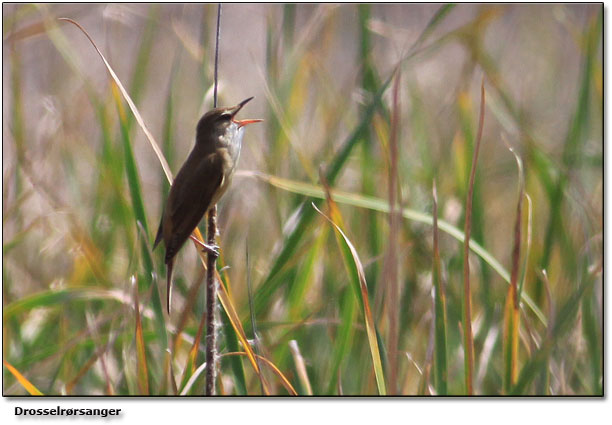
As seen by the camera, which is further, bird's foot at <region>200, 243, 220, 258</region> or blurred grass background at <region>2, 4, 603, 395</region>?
blurred grass background at <region>2, 4, 603, 395</region>

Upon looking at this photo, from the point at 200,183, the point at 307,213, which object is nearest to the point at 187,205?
the point at 200,183

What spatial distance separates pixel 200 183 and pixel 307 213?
0.62 ft

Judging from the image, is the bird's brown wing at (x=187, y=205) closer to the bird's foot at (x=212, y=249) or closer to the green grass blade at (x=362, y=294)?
the bird's foot at (x=212, y=249)

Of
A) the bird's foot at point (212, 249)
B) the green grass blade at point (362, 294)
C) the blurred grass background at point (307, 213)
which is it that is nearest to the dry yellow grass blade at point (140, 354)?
the blurred grass background at point (307, 213)

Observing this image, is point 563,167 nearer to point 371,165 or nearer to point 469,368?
point 371,165

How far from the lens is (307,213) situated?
108 centimetres

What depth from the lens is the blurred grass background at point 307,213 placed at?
113cm

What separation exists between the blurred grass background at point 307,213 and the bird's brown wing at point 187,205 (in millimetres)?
55

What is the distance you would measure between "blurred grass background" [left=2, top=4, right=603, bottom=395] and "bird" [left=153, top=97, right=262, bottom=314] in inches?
2.2

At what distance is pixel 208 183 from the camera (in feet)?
3.31

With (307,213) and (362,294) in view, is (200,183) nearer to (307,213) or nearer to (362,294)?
(307,213)

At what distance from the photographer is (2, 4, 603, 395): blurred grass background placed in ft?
3.69

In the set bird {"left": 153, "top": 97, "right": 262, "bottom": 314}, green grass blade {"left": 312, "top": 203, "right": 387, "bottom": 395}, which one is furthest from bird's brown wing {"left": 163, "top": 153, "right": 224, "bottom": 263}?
green grass blade {"left": 312, "top": 203, "right": 387, "bottom": 395}

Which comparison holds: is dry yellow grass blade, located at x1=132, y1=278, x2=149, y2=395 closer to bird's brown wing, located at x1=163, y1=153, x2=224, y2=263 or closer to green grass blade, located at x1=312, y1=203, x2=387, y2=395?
bird's brown wing, located at x1=163, y1=153, x2=224, y2=263
